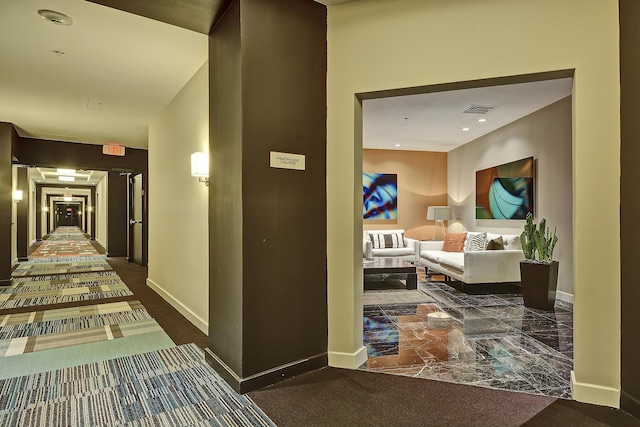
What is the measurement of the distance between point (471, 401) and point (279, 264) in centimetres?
151

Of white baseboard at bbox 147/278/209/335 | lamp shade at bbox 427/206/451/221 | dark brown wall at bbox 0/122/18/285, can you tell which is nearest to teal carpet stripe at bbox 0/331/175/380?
white baseboard at bbox 147/278/209/335

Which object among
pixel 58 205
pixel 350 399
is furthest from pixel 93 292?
pixel 58 205

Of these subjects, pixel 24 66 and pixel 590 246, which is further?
pixel 24 66

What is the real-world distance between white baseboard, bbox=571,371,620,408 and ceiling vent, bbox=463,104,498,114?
13.8 ft

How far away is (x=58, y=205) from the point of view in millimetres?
34438

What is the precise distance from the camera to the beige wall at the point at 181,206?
372 cm

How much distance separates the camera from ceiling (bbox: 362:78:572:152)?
491 centimetres

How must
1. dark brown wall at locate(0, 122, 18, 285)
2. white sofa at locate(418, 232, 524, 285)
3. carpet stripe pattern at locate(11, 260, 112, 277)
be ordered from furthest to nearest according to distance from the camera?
carpet stripe pattern at locate(11, 260, 112, 277), dark brown wall at locate(0, 122, 18, 285), white sofa at locate(418, 232, 524, 285)

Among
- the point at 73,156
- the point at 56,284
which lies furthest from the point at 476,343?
the point at 73,156

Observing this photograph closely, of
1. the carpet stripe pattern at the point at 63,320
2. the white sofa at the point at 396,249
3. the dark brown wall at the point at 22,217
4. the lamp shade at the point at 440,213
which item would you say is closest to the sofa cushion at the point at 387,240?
the white sofa at the point at 396,249

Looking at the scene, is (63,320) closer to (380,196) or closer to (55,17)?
(55,17)

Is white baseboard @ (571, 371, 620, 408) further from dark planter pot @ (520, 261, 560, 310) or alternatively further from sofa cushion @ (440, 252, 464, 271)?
sofa cushion @ (440, 252, 464, 271)

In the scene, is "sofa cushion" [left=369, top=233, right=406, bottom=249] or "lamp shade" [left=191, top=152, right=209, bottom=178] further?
"sofa cushion" [left=369, top=233, right=406, bottom=249]

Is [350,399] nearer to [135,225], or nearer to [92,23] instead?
[92,23]
